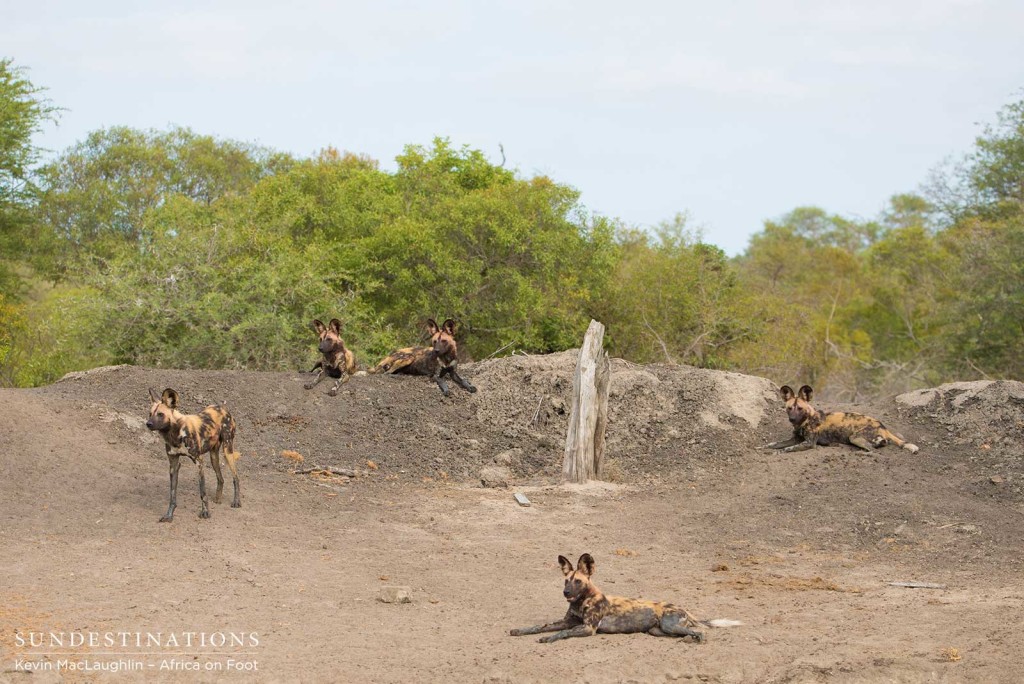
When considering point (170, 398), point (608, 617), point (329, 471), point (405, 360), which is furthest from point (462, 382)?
point (608, 617)

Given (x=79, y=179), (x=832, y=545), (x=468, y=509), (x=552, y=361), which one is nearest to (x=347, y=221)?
(x=552, y=361)

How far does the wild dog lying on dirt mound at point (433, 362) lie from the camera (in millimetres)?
16578

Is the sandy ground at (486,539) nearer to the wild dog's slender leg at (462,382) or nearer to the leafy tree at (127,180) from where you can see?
the wild dog's slender leg at (462,382)

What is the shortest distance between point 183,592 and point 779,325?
57.0ft

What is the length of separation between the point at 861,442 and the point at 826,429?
1.84ft

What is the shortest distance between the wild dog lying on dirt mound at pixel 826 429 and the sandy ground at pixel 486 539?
361 mm

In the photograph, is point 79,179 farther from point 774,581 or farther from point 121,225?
point 774,581

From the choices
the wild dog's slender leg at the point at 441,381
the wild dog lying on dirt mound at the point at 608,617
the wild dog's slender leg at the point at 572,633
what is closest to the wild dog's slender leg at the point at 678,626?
the wild dog lying on dirt mound at the point at 608,617

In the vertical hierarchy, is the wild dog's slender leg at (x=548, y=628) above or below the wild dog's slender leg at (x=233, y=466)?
below

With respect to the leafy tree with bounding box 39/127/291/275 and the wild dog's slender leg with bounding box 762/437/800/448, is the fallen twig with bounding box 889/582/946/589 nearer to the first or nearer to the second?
the wild dog's slender leg with bounding box 762/437/800/448

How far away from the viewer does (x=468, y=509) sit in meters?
A: 13.2

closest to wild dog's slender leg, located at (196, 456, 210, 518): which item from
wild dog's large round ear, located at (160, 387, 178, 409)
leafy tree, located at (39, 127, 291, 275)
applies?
wild dog's large round ear, located at (160, 387, 178, 409)

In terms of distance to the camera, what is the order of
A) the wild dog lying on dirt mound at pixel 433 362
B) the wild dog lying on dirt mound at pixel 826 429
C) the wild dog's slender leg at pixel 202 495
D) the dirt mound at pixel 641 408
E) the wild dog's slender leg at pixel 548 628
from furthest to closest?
1. the wild dog lying on dirt mound at pixel 433 362
2. the dirt mound at pixel 641 408
3. the wild dog lying on dirt mound at pixel 826 429
4. the wild dog's slender leg at pixel 202 495
5. the wild dog's slender leg at pixel 548 628

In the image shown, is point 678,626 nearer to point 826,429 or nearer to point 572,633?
point 572,633
